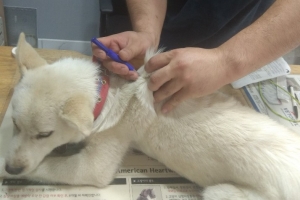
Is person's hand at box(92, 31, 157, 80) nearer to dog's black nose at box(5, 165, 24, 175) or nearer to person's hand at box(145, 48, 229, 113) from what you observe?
person's hand at box(145, 48, 229, 113)

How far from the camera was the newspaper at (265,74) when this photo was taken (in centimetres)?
131

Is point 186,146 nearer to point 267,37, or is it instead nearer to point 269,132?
point 269,132

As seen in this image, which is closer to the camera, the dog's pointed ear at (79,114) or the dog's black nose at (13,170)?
the dog's pointed ear at (79,114)

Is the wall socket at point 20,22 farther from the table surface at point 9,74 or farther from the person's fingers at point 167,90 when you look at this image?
the person's fingers at point 167,90

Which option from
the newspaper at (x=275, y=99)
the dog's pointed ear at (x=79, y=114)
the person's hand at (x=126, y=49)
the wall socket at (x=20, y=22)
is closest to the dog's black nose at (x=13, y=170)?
the dog's pointed ear at (x=79, y=114)

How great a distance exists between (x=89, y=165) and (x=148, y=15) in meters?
0.56

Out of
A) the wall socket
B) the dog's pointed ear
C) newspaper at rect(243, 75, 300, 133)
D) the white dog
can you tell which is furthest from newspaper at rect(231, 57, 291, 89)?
the wall socket

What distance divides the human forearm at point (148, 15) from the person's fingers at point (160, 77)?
0.28 metres

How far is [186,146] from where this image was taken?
914 millimetres

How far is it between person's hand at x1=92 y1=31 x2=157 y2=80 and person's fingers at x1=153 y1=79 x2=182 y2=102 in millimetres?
79

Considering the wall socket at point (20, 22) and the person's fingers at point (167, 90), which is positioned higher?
the wall socket at point (20, 22)

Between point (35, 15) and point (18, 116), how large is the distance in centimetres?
129

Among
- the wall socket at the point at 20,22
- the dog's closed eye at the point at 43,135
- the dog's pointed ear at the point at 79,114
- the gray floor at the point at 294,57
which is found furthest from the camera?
the gray floor at the point at 294,57

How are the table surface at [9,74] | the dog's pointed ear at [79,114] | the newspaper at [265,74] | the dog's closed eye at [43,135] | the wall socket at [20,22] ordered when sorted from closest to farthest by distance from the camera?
the dog's pointed ear at [79,114], the dog's closed eye at [43,135], the table surface at [9,74], the newspaper at [265,74], the wall socket at [20,22]
